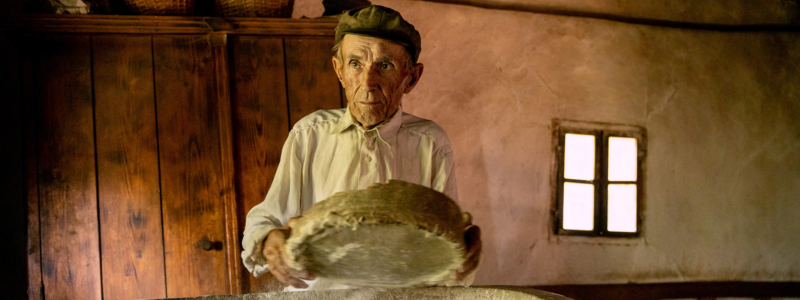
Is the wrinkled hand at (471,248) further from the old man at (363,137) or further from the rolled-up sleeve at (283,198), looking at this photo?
the rolled-up sleeve at (283,198)

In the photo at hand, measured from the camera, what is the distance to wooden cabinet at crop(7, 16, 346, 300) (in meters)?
2.06

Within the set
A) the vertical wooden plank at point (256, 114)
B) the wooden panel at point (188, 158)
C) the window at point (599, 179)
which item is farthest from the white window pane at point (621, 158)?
the wooden panel at point (188, 158)

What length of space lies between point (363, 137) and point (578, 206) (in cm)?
187

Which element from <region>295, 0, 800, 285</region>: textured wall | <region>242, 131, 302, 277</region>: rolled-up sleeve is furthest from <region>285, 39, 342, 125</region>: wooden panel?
<region>242, 131, 302, 277</region>: rolled-up sleeve

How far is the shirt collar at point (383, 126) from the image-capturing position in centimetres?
146

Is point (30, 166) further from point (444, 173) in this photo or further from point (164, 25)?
point (444, 173)

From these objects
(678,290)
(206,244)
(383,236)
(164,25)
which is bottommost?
(678,290)

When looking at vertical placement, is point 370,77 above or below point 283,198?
above

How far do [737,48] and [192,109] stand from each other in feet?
10.4

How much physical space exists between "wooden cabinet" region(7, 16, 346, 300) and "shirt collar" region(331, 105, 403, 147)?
0.77m

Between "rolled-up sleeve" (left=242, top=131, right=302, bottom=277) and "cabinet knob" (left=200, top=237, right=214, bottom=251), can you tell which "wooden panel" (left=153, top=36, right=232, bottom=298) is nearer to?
"cabinet knob" (left=200, top=237, right=214, bottom=251)

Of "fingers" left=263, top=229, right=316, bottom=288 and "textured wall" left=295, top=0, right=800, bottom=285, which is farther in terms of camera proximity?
"textured wall" left=295, top=0, right=800, bottom=285

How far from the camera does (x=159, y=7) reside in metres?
2.05

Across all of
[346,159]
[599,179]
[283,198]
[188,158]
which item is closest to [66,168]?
[188,158]
